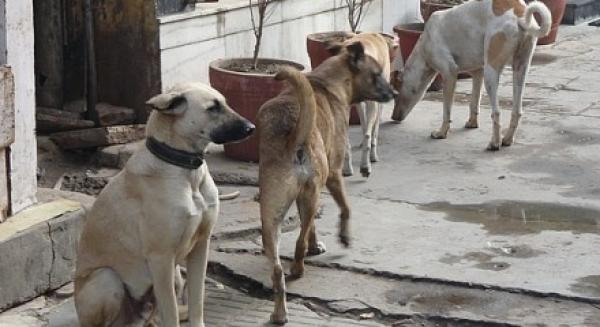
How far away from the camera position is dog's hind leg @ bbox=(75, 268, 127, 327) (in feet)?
16.4

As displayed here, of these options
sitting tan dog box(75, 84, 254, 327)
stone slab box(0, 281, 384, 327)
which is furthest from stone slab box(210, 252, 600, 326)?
sitting tan dog box(75, 84, 254, 327)

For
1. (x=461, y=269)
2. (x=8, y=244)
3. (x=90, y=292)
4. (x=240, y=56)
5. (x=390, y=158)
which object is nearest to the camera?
(x=90, y=292)

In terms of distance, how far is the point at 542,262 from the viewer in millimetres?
6453

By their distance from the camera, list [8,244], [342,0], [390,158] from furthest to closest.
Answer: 1. [342,0]
2. [390,158]
3. [8,244]

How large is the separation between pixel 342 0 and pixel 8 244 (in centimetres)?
602

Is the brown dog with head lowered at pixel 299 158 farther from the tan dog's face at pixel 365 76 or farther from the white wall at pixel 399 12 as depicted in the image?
the white wall at pixel 399 12

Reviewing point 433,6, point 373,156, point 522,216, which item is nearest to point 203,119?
point 522,216

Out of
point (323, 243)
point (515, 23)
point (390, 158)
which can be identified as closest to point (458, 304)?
point (323, 243)

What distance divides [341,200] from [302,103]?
0.79 m

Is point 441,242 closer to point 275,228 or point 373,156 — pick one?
point 275,228

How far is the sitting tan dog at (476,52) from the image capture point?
897cm

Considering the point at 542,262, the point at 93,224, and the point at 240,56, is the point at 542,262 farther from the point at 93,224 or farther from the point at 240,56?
the point at 240,56

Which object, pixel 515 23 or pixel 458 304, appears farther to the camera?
pixel 515 23

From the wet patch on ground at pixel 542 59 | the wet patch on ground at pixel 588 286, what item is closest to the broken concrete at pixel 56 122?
the wet patch on ground at pixel 588 286
